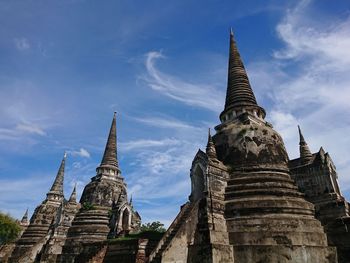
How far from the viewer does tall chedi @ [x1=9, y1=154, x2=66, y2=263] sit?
28594 millimetres

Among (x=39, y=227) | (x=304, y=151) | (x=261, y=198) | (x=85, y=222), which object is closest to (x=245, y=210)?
(x=261, y=198)

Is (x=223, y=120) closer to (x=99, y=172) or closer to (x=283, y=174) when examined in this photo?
(x=283, y=174)

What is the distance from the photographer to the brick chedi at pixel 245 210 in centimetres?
1442

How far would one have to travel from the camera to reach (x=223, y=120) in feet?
77.7

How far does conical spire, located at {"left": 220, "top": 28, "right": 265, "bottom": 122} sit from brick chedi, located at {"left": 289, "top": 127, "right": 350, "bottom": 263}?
479 centimetres

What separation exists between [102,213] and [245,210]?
59.1 ft

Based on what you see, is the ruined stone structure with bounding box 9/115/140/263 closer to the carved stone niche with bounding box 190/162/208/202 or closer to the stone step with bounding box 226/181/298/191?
the carved stone niche with bounding box 190/162/208/202

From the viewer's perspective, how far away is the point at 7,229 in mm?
45250

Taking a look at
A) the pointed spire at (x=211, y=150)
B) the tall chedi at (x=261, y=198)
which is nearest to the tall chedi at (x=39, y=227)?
the pointed spire at (x=211, y=150)

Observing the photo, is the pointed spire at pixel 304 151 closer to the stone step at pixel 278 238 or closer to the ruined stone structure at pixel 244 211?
the ruined stone structure at pixel 244 211

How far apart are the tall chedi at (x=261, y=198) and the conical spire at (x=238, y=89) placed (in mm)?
88

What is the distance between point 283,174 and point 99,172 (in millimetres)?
24822

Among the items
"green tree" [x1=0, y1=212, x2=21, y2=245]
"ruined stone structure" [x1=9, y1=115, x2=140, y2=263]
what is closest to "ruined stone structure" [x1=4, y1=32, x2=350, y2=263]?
"ruined stone structure" [x1=9, y1=115, x2=140, y2=263]

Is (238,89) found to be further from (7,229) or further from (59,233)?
(7,229)
